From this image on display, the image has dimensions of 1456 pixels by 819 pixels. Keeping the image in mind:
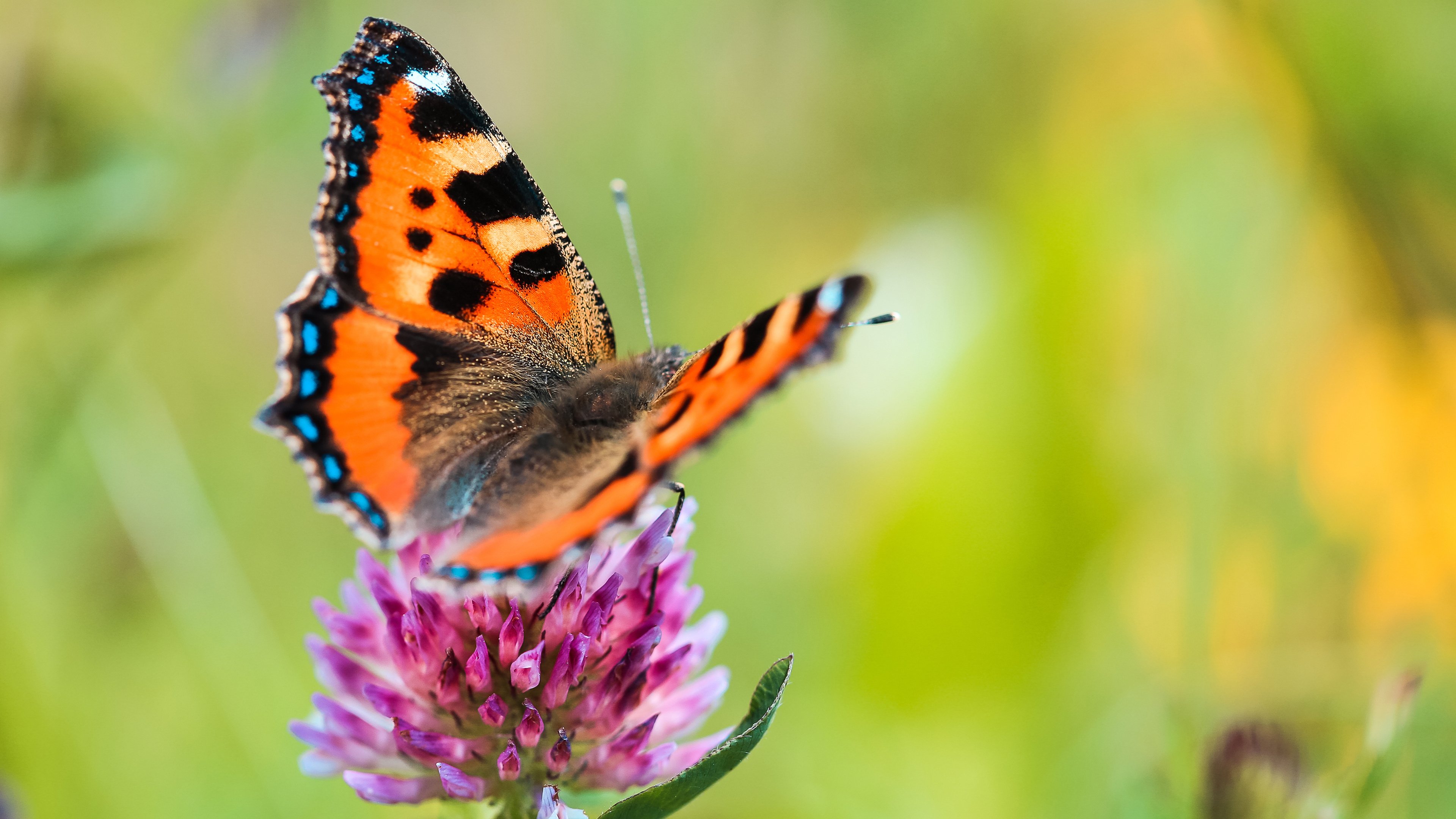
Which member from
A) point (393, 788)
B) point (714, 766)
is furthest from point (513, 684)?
point (714, 766)

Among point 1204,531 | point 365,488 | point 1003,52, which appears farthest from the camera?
point 1003,52

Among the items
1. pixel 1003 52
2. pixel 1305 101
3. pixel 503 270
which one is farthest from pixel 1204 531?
pixel 1003 52

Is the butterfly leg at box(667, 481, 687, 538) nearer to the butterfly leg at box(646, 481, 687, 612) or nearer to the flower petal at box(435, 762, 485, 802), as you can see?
the butterfly leg at box(646, 481, 687, 612)

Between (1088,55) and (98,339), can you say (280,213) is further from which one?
(1088,55)

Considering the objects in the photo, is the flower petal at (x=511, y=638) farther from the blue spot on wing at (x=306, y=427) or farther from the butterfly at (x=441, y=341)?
the blue spot on wing at (x=306, y=427)

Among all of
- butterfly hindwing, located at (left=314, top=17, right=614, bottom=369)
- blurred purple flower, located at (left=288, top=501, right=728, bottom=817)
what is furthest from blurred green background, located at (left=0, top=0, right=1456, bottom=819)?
butterfly hindwing, located at (left=314, top=17, right=614, bottom=369)
